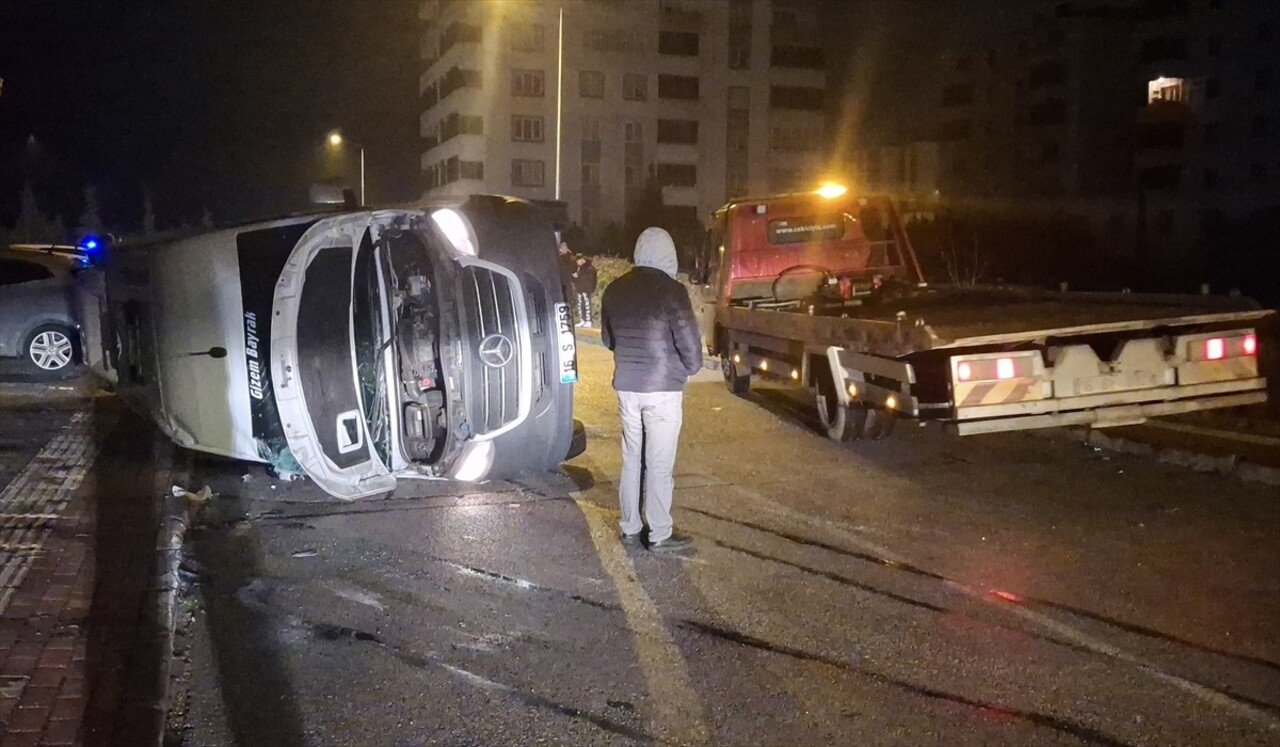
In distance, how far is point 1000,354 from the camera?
8.09 metres

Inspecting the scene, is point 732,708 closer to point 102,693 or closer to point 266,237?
point 102,693

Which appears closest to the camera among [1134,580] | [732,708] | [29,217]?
[732,708]

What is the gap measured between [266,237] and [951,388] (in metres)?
4.85

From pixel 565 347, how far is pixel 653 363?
3.64 ft

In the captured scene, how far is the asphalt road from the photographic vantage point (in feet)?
14.9

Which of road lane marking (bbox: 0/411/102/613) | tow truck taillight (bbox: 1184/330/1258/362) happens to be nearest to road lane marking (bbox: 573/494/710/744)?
road lane marking (bbox: 0/411/102/613)

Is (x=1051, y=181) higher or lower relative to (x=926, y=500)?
higher

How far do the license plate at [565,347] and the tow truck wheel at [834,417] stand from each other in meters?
3.19

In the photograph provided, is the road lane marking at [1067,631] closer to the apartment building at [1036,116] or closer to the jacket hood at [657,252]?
the jacket hood at [657,252]

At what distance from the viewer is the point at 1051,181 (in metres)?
61.8

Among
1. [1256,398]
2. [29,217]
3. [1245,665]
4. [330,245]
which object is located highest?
[29,217]

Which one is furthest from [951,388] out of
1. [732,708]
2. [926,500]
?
[732,708]

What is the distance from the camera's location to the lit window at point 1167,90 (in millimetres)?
55531

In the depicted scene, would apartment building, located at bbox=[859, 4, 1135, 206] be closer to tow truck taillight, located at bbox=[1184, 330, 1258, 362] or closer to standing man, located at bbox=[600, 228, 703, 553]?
tow truck taillight, located at bbox=[1184, 330, 1258, 362]
